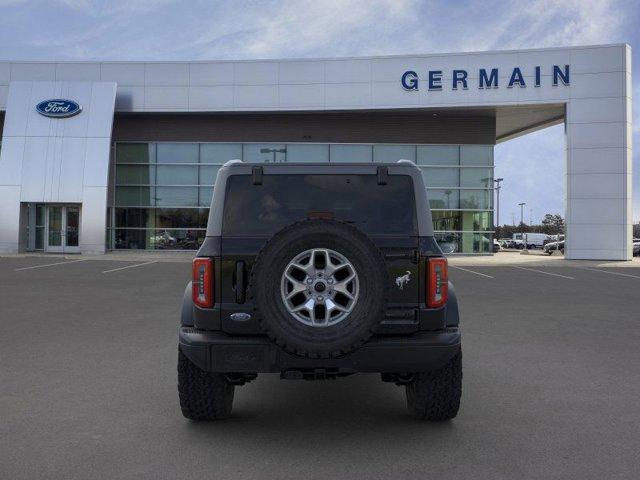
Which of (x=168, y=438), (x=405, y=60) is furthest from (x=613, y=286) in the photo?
(x=405, y=60)

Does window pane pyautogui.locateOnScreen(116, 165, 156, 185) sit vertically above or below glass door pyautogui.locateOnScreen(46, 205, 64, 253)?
above

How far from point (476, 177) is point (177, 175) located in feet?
51.4

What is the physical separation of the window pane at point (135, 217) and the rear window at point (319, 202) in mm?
27260

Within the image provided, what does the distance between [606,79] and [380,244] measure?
89.7ft

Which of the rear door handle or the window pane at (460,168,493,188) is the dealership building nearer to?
the window pane at (460,168,493,188)

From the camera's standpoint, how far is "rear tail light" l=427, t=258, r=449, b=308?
3.78m

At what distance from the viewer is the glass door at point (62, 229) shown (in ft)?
94.6

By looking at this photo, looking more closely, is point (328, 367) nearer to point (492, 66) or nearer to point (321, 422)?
point (321, 422)

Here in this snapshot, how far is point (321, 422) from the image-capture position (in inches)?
167

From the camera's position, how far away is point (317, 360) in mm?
3553

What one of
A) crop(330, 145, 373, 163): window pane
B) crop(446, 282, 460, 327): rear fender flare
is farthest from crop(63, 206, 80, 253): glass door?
crop(446, 282, 460, 327): rear fender flare

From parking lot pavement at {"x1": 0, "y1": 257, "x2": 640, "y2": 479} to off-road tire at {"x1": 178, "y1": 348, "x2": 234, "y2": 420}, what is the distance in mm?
114

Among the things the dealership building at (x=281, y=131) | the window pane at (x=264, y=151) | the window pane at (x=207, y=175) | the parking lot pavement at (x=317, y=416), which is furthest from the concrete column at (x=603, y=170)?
the parking lot pavement at (x=317, y=416)

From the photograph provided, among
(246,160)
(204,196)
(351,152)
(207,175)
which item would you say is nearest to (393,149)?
(351,152)
